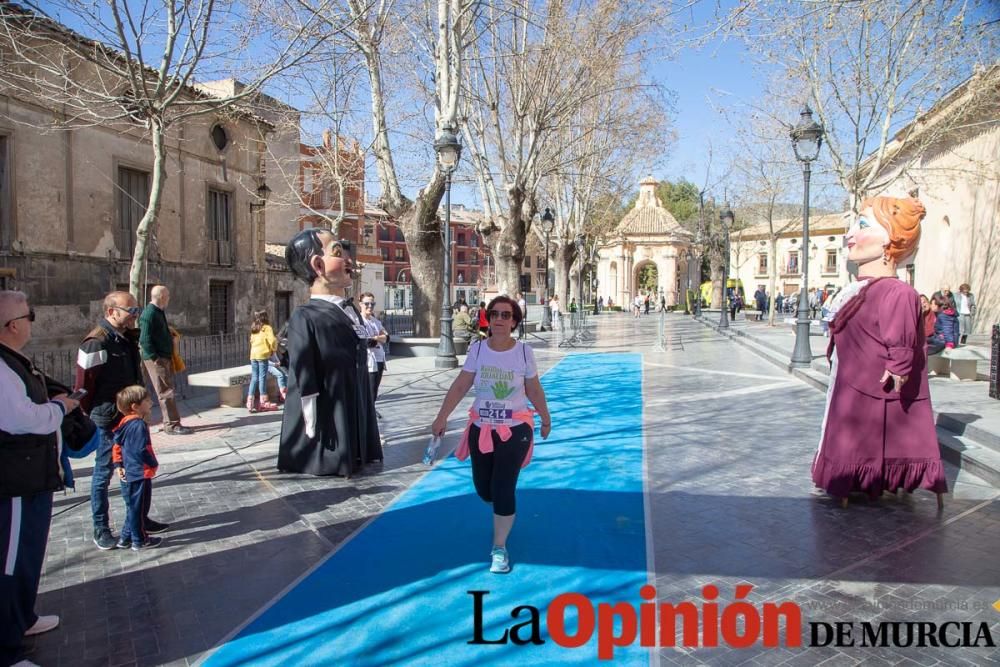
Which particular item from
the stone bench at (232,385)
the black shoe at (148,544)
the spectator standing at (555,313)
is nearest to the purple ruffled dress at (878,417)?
the black shoe at (148,544)

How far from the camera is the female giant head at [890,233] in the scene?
5215 mm

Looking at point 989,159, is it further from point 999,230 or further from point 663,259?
point 663,259

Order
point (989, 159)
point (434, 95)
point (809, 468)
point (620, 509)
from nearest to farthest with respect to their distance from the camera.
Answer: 1. point (620, 509)
2. point (809, 468)
3. point (434, 95)
4. point (989, 159)

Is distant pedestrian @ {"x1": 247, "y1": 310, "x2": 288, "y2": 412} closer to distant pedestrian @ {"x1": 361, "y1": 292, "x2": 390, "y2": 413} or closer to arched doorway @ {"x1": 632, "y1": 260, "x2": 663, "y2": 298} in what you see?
distant pedestrian @ {"x1": 361, "y1": 292, "x2": 390, "y2": 413}

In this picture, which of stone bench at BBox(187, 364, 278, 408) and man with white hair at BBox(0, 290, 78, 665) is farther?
stone bench at BBox(187, 364, 278, 408)

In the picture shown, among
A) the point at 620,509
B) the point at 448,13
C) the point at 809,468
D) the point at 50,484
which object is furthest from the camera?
A: the point at 448,13

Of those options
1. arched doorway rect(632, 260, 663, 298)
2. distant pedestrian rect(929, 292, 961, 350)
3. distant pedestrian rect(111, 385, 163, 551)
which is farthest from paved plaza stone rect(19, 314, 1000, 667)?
arched doorway rect(632, 260, 663, 298)

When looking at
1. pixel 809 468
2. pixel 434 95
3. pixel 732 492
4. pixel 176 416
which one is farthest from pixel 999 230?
pixel 176 416

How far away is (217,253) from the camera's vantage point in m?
21.7

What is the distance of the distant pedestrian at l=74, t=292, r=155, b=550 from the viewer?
441 centimetres

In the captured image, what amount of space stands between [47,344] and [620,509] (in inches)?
589

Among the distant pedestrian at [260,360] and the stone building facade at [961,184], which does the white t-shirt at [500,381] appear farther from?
the stone building facade at [961,184]

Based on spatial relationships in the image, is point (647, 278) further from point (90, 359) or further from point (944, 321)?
point (90, 359)

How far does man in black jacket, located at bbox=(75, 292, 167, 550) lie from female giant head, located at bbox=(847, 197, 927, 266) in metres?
5.50
